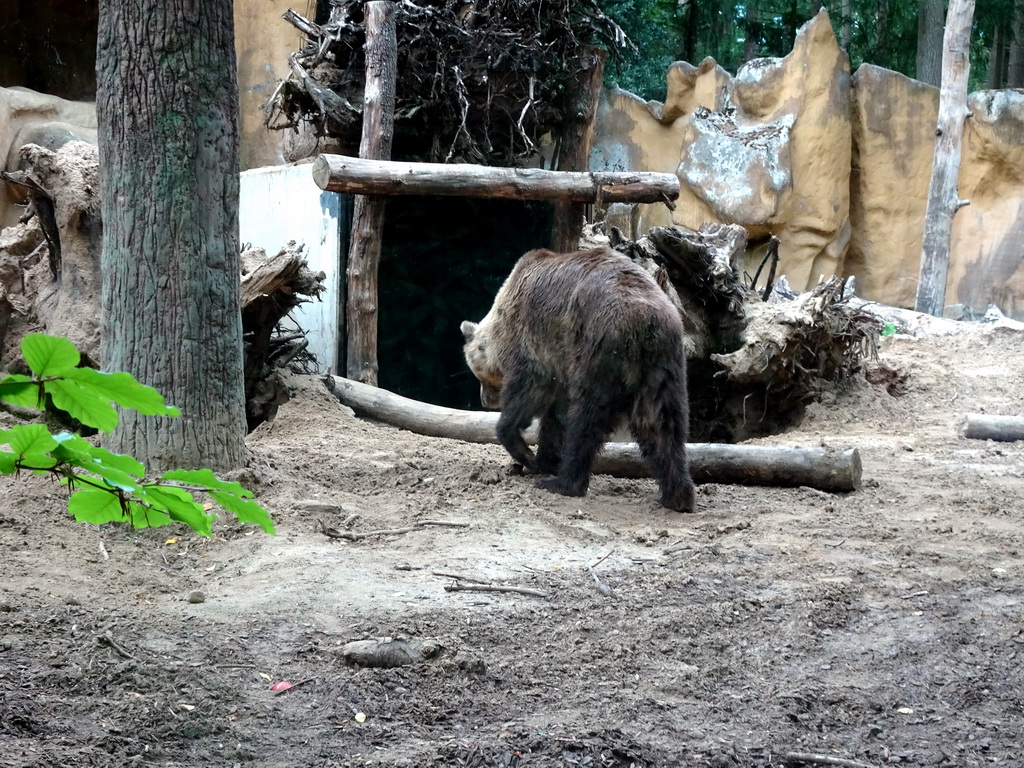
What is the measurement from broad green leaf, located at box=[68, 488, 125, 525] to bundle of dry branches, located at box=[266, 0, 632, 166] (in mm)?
8683

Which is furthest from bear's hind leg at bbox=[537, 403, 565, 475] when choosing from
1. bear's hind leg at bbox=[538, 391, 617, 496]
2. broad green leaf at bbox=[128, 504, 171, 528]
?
broad green leaf at bbox=[128, 504, 171, 528]

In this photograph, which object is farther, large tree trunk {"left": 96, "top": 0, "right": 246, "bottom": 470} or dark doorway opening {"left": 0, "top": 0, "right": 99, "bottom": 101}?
dark doorway opening {"left": 0, "top": 0, "right": 99, "bottom": 101}

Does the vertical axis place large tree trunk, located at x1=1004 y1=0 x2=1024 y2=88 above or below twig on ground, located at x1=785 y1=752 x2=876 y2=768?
above

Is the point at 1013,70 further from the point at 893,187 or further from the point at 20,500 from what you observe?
the point at 20,500

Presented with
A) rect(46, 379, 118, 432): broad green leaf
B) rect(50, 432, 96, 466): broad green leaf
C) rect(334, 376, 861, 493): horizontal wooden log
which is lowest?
rect(334, 376, 861, 493): horizontal wooden log

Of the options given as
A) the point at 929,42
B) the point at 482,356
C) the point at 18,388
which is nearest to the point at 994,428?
the point at 482,356

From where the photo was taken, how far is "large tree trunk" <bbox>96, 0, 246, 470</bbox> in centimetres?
485

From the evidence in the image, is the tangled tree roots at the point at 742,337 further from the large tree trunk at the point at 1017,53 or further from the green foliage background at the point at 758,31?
the large tree trunk at the point at 1017,53

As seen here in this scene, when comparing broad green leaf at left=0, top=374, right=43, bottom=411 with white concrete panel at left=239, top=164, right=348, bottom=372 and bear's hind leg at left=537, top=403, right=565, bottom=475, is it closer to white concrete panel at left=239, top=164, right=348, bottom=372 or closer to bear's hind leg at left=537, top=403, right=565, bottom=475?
bear's hind leg at left=537, top=403, right=565, bottom=475

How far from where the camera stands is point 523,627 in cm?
385

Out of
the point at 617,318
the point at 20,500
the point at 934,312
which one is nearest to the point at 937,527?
the point at 617,318

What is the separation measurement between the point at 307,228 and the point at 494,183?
3.02 meters

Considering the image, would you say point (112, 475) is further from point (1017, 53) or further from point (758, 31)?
point (1017, 53)

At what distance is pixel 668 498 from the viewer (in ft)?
18.8
